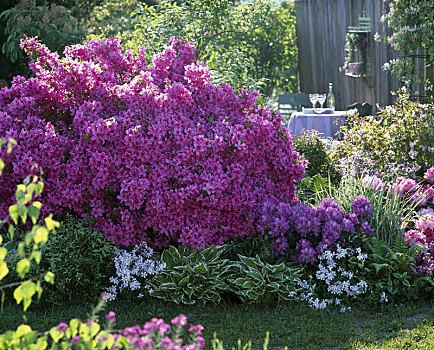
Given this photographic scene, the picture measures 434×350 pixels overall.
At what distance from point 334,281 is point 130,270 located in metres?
1.37

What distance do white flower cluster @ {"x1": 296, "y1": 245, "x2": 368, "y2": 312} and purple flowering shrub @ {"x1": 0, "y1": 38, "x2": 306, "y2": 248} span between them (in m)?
0.58

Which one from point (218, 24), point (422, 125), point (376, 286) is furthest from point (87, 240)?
point (218, 24)

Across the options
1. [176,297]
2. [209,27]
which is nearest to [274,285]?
[176,297]

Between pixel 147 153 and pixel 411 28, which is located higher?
pixel 411 28

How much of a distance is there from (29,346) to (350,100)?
9.59 m

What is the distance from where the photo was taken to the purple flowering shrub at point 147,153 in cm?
432

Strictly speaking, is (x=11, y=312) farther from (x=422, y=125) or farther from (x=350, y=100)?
(x=350, y=100)

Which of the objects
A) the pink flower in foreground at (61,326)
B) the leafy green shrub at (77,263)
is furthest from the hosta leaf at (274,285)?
the pink flower in foreground at (61,326)

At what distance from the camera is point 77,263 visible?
13.5 feet

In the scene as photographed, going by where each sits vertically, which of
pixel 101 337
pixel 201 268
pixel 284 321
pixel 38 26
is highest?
pixel 38 26

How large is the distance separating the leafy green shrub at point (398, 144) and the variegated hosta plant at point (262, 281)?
1.90m

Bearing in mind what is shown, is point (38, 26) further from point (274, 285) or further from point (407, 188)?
point (274, 285)

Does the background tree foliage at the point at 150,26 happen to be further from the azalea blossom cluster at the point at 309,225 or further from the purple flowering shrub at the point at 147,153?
the azalea blossom cluster at the point at 309,225

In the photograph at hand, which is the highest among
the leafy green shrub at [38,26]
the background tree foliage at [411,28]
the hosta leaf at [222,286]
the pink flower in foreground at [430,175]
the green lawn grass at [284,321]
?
the leafy green shrub at [38,26]
